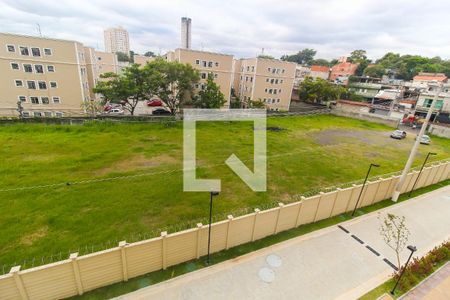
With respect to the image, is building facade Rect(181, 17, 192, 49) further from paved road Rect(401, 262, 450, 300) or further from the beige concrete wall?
paved road Rect(401, 262, 450, 300)

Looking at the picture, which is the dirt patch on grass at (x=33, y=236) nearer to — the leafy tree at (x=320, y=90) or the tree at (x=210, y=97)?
the tree at (x=210, y=97)

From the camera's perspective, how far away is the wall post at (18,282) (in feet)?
16.5

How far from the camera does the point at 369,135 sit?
26594mm

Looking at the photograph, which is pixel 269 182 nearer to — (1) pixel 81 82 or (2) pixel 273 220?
(2) pixel 273 220

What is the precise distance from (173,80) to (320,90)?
28353 millimetres

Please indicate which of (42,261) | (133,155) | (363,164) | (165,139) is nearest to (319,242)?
(42,261)

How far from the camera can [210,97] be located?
26516 millimetres

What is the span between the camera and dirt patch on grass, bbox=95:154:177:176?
13367 millimetres

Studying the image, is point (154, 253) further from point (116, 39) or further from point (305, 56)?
point (116, 39)

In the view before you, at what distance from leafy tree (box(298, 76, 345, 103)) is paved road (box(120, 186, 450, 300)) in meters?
34.6

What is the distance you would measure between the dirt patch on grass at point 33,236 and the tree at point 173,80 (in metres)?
17.9

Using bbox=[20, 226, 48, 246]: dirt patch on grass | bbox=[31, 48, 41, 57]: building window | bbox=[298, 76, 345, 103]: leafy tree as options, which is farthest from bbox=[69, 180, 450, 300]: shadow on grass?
bbox=[298, 76, 345, 103]: leafy tree

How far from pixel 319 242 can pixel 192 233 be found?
5.09 meters

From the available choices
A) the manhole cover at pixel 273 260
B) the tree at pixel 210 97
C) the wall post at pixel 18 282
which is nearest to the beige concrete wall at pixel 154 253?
the wall post at pixel 18 282
